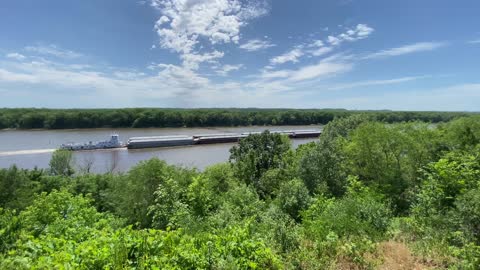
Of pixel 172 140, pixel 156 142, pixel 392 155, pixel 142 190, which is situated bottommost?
pixel 142 190

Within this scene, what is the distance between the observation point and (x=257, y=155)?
30.2 m

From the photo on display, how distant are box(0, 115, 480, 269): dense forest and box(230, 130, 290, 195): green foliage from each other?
26.5 ft

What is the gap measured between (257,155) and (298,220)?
54.6 feet

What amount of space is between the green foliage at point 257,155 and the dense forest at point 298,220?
8.08m

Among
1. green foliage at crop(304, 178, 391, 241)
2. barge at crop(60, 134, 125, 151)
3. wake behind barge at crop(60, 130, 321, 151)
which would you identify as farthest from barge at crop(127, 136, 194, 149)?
green foliage at crop(304, 178, 391, 241)

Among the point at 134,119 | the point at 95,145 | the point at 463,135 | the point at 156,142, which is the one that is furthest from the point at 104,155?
the point at 463,135

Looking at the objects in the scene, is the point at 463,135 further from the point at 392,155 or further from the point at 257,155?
the point at 257,155

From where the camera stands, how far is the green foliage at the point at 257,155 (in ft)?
93.3

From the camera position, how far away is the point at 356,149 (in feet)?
62.7

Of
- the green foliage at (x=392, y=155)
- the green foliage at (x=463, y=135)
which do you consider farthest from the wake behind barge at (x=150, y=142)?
the green foliage at (x=463, y=135)

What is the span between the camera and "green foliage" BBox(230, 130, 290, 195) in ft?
93.3

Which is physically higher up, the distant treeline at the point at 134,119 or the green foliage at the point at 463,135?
the distant treeline at the point at 134,119

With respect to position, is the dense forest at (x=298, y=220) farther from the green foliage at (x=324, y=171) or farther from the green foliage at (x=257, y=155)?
the green foliage at (x=257, y=155)

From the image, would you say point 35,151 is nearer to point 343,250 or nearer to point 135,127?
point 135,127
